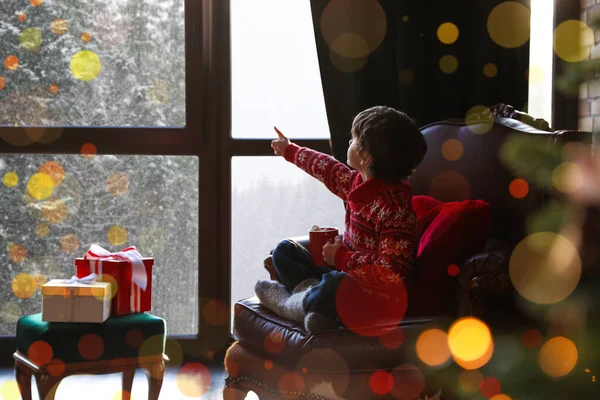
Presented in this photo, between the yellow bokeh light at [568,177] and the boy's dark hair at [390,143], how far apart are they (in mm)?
969

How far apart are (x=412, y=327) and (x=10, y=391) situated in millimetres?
1732

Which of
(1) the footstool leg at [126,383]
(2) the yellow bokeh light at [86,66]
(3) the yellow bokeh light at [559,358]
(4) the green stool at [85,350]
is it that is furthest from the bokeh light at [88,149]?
(3) the yellow bokeh light at [559,358]

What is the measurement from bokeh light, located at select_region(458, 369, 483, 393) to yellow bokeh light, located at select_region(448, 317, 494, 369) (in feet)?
0.21

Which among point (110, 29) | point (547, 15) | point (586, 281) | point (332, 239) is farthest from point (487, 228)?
point (110, 29)

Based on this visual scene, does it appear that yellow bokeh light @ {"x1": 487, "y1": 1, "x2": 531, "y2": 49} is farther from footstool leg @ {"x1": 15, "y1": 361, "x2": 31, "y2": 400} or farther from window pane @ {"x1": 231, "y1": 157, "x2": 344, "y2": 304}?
footstool leg @ {"x1": 15, "y1": 361, "x2": 31, "y2": 400}

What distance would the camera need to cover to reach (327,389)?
179 cm

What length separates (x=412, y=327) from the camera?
73.0 inches

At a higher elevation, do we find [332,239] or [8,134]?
[8,134]

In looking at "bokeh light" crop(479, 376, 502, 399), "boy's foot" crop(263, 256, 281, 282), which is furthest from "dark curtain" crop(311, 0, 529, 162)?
"bokeh light" crop(479, 376, 502, 399)

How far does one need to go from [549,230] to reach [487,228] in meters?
1.00

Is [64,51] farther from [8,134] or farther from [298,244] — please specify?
[298,244]

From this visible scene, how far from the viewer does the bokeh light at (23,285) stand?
3146 millimetres

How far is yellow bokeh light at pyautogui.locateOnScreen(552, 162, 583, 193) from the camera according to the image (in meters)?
1.03

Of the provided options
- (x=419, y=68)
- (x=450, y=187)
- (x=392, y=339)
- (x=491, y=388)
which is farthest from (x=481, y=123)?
(x=491, y=388)
